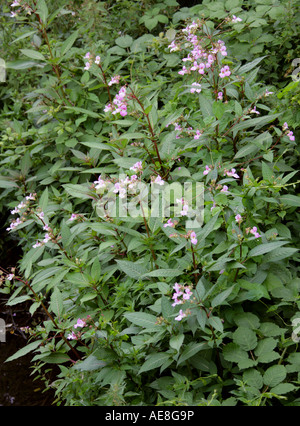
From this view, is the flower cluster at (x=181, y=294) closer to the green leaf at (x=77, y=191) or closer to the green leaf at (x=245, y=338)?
the green leaf at (x=245, y=338)

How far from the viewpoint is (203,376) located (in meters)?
1.83

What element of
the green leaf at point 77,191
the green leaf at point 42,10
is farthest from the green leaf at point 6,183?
the green leaf at point 42,10

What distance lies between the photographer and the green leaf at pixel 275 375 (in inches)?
61.1

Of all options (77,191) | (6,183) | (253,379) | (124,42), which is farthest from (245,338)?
(124,42)

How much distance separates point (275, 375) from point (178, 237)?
0.60m

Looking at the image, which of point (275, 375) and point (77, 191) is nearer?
point (275, 375)

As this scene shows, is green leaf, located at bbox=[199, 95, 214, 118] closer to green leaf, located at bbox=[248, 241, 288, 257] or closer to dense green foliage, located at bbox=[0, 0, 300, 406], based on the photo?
dense green foliage, located at bbox=[0, 0, 300, 406]

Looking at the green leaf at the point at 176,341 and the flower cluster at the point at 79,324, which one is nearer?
the green leaf at the point at 176,341

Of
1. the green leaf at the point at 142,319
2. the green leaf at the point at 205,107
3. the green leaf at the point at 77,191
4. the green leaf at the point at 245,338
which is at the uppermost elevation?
the green leaf at the point at 205,107

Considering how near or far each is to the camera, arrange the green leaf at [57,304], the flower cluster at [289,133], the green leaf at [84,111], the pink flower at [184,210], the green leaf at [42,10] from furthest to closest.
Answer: the green leaf at [84,111], the green leaf at [42,10], the flower cluster at [289,133], the green leaf at [57,304], the pink flower at [184,210]

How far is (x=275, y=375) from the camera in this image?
156cm

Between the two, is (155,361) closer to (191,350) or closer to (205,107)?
(191,350)

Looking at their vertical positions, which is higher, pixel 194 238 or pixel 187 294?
pixel 194 238

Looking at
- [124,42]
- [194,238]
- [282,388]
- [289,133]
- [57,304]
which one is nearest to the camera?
[282,388]
